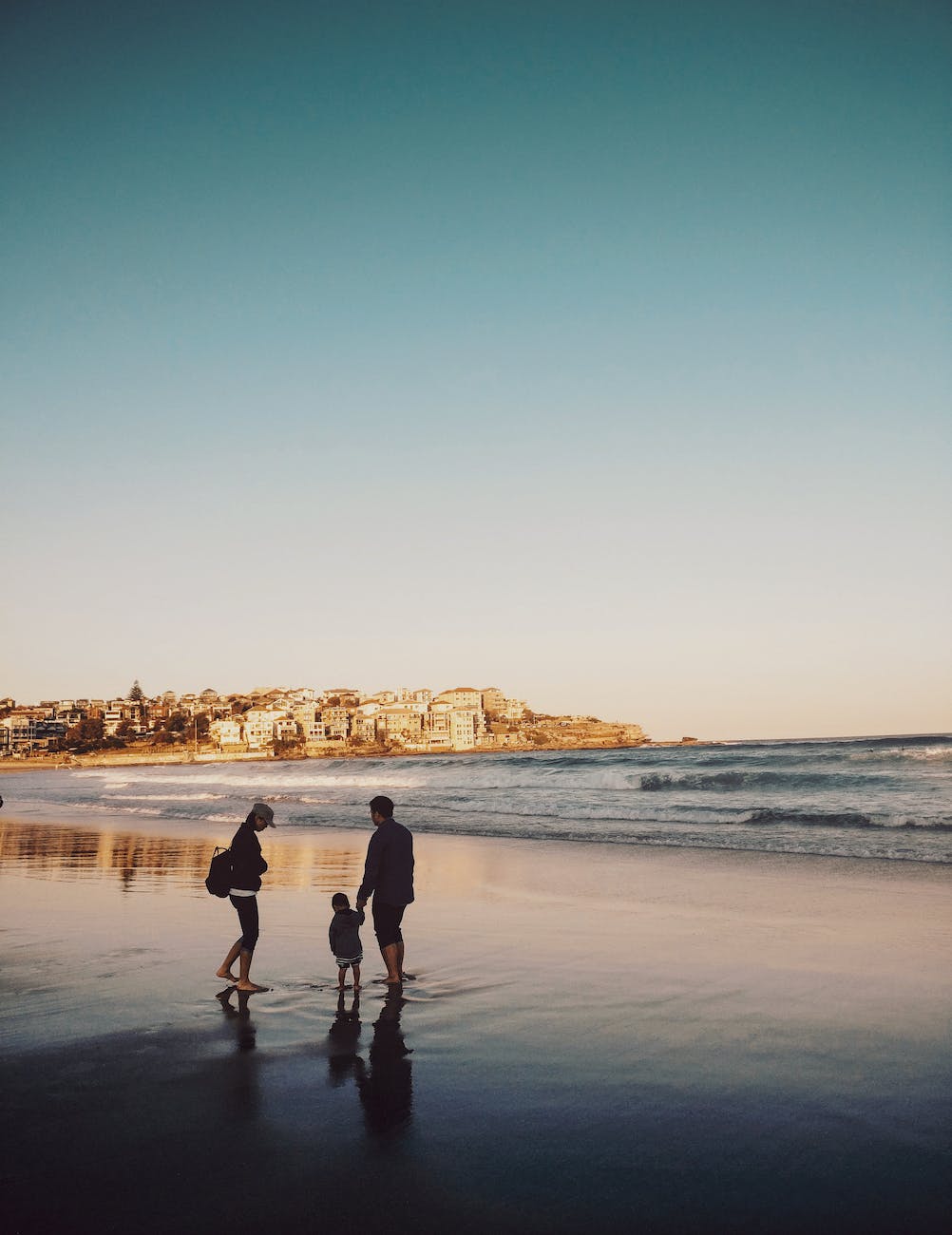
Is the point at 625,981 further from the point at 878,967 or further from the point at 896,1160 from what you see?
the point at 896,1160

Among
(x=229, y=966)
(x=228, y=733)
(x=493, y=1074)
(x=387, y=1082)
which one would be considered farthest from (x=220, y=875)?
(x=228, y=733)

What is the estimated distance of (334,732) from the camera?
16875cm

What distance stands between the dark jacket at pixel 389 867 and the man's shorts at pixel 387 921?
8 centimetres

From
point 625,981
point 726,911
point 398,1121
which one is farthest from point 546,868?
point 398,1121

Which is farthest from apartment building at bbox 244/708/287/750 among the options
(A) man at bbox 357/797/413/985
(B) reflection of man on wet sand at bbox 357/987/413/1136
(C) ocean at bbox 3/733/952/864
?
(B) reflection of man on wet sand at bbox 357/987/413/1136

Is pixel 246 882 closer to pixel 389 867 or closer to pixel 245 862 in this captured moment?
pixel 245 862

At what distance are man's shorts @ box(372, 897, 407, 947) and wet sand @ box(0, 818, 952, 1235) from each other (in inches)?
19.0

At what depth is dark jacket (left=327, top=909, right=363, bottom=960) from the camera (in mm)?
7766

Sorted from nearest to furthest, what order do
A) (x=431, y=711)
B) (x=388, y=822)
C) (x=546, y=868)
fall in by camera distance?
(x=388, y=822) < (x=546, y=868) < (x=431, y=711)

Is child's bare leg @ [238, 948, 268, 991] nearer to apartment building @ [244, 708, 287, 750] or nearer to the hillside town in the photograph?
the hillside town

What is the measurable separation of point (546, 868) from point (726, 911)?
4973 mm

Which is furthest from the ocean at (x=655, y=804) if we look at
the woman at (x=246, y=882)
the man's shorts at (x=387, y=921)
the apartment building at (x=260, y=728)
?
the apartment building at (x=260, y=728)

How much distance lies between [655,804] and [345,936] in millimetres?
24710

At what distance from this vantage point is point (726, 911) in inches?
480
